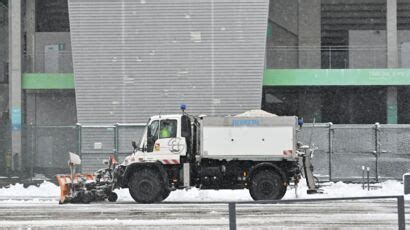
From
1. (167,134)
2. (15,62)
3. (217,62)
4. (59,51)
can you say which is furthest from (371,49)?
(167,134)

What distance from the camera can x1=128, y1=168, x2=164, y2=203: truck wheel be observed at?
17688 millimetres

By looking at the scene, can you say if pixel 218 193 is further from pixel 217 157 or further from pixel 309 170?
pixel 309 170

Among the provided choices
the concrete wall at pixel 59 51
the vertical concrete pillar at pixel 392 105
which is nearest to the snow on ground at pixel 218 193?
the vertical concrete pillar at pixel 392 105

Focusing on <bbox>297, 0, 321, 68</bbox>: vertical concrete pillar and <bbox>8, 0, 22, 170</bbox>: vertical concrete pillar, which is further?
<bbox>297, 0, 321, 68</bbox>: vertical concrete pillar

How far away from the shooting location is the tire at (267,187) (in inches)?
697

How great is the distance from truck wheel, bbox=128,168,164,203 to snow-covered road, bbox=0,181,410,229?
1.25 ft

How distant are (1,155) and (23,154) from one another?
1287mm

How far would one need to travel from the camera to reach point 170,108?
2938 centimetres

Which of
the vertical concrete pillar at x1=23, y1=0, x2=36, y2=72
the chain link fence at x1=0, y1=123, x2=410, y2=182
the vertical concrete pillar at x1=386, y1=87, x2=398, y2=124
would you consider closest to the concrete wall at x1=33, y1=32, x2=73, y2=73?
the vertical concrete pillar at x1=23, y1=0, x2=36, y2=72

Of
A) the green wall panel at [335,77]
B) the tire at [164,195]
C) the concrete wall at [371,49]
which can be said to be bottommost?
the tire at [164,195]

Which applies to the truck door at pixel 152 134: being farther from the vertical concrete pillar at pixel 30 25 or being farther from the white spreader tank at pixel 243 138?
the vertical concrete pillar at pixel 30 25

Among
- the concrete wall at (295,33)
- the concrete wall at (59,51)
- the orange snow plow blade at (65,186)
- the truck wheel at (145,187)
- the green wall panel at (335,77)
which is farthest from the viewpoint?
the concrete wall at (295,33)

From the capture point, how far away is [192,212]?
47.6 feet

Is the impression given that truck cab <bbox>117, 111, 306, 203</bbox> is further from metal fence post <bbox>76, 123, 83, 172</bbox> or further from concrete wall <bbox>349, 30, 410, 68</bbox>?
concrete wall <bbox>349, 30, 410, 68</bbox>
